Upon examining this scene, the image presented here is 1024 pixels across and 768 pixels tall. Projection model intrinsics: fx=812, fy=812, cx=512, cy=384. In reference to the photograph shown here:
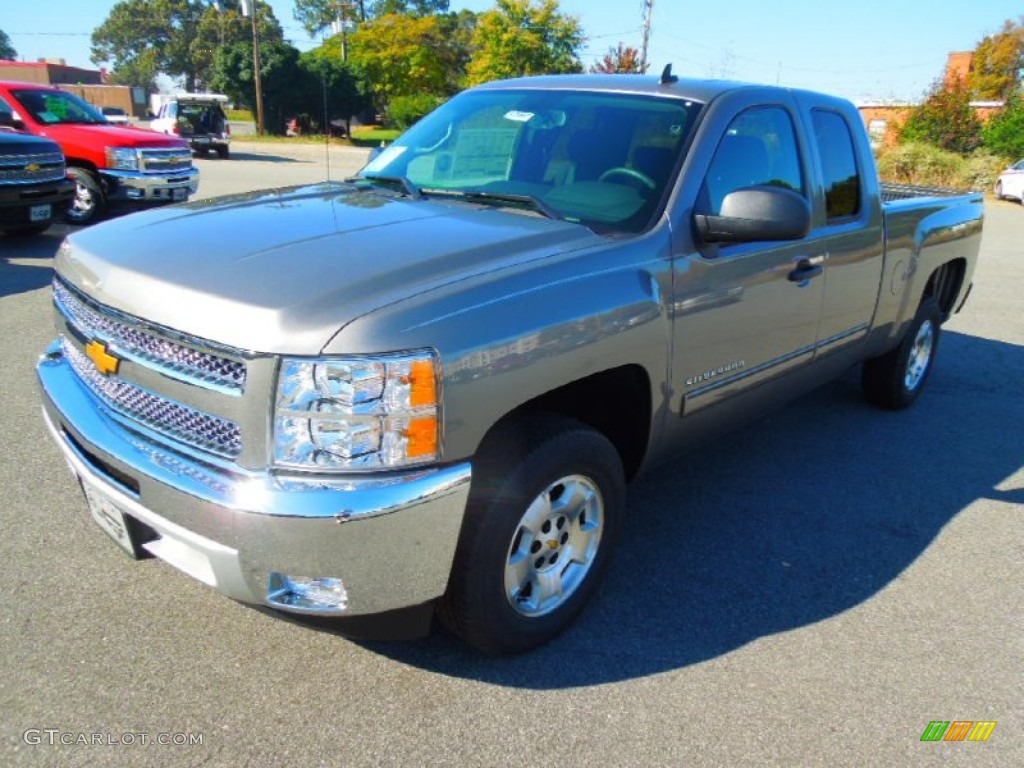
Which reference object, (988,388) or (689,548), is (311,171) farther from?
(689,548)

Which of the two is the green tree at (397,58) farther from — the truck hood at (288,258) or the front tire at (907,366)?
the truck hood at (288,258)

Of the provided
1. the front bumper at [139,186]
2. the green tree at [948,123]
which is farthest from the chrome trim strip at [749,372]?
the green tree at [948,123]

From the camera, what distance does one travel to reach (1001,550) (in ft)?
12.3

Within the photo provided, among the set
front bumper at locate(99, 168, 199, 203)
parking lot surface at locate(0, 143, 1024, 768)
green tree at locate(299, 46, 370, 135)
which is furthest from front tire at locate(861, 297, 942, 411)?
green tree at locate(299, 46, 370, 135)

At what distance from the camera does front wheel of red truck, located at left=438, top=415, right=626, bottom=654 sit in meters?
2.47

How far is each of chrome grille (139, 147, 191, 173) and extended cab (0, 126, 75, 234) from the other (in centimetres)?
141

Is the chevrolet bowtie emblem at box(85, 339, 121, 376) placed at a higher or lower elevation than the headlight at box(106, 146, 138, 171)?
higher

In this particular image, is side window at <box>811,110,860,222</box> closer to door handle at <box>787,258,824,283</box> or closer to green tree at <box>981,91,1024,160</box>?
door handle at <box>787,258,824,283</box>

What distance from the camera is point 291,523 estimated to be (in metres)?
2.12

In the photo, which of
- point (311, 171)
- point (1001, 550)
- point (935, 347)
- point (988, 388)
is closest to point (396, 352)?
point (1001, 550)

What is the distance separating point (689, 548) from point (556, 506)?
1089 mm

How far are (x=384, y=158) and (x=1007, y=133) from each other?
29.8 meters

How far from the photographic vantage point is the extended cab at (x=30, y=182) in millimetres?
9305

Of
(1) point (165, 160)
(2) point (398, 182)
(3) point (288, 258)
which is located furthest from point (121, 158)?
(3) point (288, 258)
